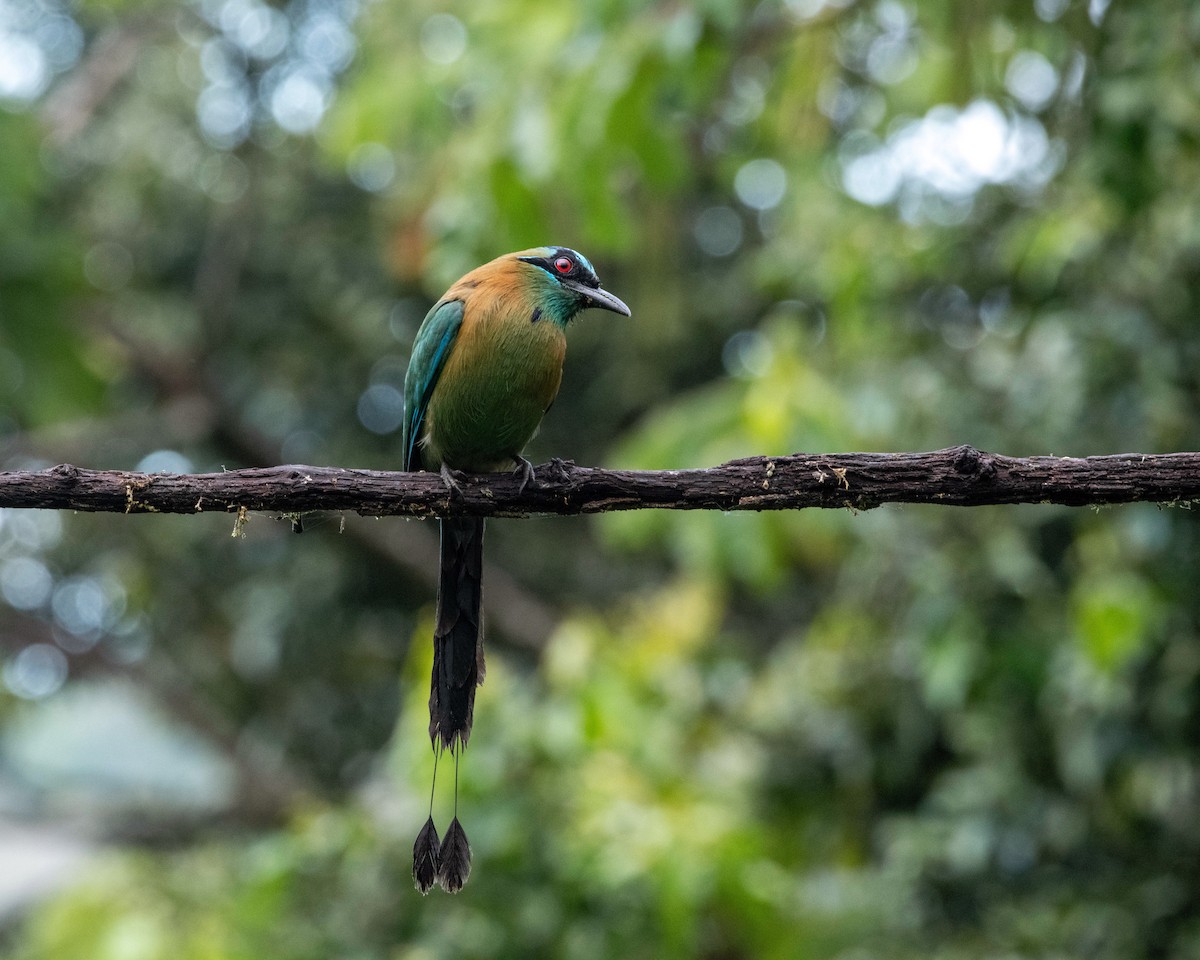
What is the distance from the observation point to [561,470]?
8.92 feet

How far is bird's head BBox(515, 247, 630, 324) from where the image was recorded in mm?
3723

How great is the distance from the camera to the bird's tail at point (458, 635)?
123 inches

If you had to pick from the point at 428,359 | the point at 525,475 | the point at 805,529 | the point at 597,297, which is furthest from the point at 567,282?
the point at 805,529

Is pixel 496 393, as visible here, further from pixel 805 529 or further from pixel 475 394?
pixel 805 529

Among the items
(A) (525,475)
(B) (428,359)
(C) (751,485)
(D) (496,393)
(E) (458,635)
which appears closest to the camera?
(C) (751,485)

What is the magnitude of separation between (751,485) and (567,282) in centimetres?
145

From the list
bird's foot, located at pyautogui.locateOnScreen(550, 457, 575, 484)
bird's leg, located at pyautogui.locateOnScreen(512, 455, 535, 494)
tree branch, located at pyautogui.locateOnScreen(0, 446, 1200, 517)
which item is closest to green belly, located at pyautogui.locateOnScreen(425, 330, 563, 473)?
bird's leg, located at pyautogui.locateOnScreen(512, 455, 535, 494)

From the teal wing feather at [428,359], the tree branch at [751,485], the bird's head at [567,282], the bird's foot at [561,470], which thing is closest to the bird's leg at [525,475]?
the bird's foot at [561,470]

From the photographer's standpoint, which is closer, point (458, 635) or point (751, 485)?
point (751, 485)

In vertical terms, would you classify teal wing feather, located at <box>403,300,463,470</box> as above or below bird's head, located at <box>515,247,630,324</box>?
below

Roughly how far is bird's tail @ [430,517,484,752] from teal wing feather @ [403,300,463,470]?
48 cm

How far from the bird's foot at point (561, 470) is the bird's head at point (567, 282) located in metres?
0.94

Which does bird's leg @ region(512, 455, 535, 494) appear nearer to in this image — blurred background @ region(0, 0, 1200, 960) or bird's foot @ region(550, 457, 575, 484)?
bird's foot @ region(550, 457, 575, 484)

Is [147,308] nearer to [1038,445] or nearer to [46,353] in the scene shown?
[46,353]
